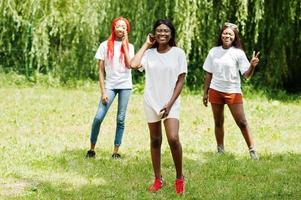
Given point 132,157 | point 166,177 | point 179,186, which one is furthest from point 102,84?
point 179,186

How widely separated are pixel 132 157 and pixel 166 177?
4.10ft

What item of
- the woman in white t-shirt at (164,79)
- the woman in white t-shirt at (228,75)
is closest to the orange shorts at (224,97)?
the woman in white t-shirt at (228,75)

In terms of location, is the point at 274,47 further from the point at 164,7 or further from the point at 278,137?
the point at 278,137

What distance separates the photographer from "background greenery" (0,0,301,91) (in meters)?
14.9

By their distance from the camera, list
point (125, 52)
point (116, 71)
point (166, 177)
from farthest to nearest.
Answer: point (116, 71) < point (125, 52) < point (166, 177)

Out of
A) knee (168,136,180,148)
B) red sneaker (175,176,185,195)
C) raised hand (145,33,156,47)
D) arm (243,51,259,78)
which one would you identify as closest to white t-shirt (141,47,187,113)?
raised hand (145,33,156,47)

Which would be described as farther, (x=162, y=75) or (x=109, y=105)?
(x=109, y=105)

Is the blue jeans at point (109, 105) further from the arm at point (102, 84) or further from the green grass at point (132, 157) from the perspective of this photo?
the green grass at point (132, 157)

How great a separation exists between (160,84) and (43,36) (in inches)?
402

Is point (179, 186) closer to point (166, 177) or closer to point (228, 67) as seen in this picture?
point (166, 177)

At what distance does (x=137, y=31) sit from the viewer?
15641mm

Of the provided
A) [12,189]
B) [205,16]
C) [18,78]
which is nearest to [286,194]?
[12,189]

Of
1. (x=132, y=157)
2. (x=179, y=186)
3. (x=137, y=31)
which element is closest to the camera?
(x=179, y=186)

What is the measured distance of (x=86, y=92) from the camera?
15.7 metres
